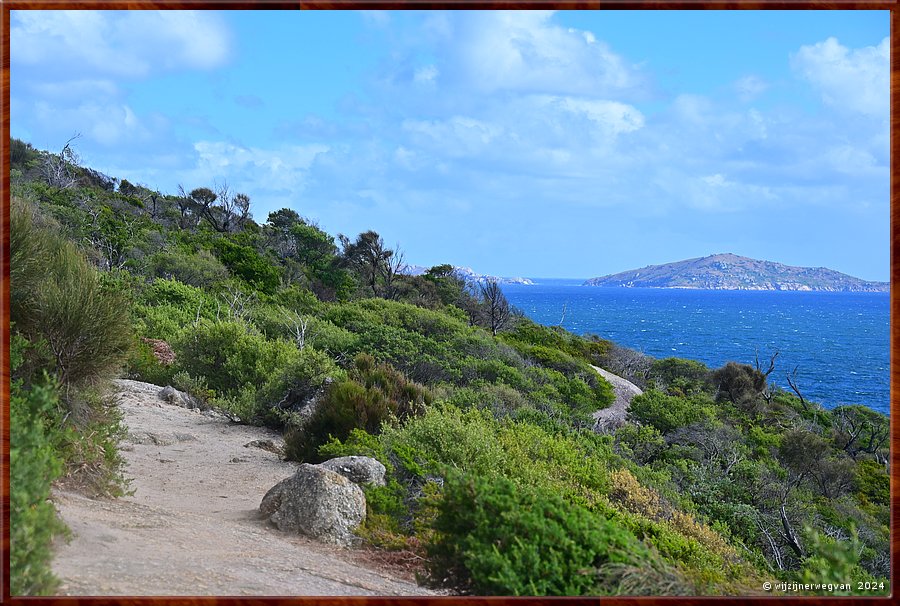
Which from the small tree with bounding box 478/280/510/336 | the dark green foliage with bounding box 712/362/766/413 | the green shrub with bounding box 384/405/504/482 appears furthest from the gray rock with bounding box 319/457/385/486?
the small tree with bounding box 478/280/510/336

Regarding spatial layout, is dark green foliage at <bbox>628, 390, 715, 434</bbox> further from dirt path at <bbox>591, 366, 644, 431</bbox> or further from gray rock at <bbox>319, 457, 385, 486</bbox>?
gray rock at <bbox>319, 457, 385, 486</bbox>

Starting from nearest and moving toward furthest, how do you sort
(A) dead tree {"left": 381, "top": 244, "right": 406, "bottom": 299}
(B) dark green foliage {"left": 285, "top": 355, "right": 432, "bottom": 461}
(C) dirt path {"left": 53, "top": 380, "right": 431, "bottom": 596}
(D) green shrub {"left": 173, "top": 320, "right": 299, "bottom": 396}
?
(C) dirt path {"left": 53, "top": 380, "right": 431, "bottom": 596} < (B) dark green foliage {"left": 285, "top": 355, "right": 432, "bottom": 461} < (D) green shrub {"left": 173, "top": 320, "right": 299, "bottom": 396} < (A) dead tree {"left": 381, "top": 244, "right": 406, "bottom": 299}

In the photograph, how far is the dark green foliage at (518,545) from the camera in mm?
3100

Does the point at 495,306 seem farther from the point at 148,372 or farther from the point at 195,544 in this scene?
the point at 195,544

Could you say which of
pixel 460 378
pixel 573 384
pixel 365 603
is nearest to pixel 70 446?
pixel 365 603

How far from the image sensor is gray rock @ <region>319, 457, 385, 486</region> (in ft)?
18.9

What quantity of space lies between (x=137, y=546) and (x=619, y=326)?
67742mm

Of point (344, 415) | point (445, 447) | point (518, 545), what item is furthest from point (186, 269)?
point (518, 545)

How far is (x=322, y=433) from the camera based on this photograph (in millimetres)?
8250

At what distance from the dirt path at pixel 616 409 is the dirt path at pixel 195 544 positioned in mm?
7257

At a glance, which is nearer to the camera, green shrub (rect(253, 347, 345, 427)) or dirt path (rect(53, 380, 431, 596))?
dirt path (rect(53, 380, 431, 596))

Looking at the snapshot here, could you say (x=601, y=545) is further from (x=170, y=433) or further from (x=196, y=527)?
(x=170, y=433)

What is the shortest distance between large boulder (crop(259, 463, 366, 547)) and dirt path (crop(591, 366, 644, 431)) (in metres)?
7.66

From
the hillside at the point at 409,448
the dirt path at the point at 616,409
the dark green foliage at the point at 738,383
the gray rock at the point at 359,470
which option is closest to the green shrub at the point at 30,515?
the hillside at the point at 409,448
